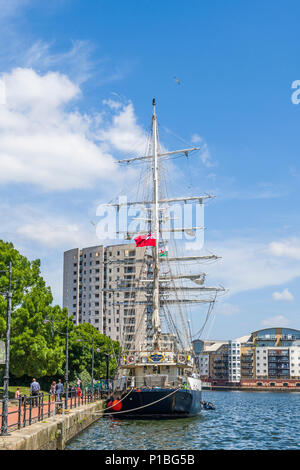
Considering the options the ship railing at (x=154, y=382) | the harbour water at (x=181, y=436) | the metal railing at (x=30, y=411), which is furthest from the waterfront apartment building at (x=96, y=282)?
the metal railing at (x=30, y=411)

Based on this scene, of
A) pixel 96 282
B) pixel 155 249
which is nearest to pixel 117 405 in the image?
pixel 155 249

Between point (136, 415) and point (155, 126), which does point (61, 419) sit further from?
point (155, 126)

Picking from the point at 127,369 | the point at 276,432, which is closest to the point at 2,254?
the point at 127,369

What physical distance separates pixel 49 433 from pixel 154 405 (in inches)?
791

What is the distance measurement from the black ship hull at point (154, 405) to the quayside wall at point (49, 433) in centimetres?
609

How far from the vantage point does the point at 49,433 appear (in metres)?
24.9

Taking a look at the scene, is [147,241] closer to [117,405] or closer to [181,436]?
[117,405]

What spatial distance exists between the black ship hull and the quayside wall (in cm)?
609

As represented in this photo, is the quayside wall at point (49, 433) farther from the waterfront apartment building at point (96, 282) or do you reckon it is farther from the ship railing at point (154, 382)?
the waterfront apartment building at point (96, 282)

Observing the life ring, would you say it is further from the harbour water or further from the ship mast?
the ship mast

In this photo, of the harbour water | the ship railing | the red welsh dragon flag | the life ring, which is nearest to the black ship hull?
the life ring

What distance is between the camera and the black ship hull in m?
43.9

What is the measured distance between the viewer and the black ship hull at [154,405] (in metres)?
43.9

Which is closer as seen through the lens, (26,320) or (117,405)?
(117,405)
